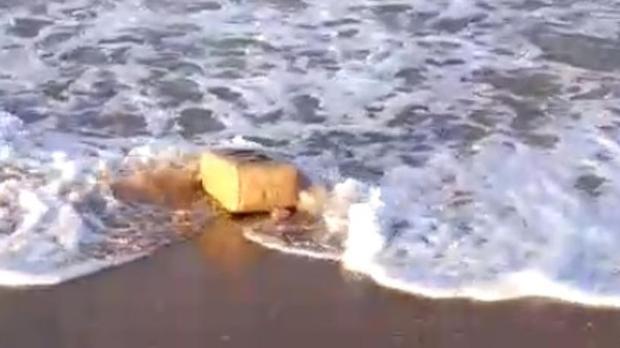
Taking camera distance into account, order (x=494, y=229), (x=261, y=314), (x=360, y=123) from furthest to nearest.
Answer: (x=360, y=123) < (x=494, y=229) < (x=261, y=314)

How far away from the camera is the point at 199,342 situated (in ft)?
12.9

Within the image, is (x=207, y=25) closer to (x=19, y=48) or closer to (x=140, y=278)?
(x=19, y=48)

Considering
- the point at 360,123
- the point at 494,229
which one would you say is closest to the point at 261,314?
the point at 494,229

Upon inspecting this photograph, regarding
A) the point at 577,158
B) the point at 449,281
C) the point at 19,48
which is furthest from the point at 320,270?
the point at 19,48

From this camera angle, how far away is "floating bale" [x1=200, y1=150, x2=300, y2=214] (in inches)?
187

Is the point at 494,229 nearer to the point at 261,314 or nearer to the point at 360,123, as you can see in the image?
the point at 261,314

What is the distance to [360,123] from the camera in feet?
18.8

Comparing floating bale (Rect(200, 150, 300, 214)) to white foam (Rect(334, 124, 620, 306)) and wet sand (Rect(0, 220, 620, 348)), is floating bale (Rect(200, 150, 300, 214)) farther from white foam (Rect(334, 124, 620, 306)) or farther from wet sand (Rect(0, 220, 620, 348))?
wet sand (Rect(0, 220, 620, 348))

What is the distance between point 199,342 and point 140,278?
0.48m

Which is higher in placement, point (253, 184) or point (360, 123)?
point (253, 184)

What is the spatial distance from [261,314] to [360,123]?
1768 mm

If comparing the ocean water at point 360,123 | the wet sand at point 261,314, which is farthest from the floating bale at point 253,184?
the wet sand at point 261,314

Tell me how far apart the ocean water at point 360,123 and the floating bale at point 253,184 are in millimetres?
175

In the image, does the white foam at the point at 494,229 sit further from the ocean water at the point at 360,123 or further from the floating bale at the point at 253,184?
the floating bale at the point at 253,184
